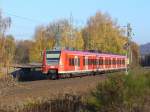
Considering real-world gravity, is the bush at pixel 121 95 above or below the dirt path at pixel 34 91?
above

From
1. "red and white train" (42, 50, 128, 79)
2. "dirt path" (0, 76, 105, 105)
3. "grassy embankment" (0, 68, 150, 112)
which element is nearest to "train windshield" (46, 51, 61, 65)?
"red and white train" (42, 50, 128, 79)

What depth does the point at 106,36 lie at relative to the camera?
342 feet

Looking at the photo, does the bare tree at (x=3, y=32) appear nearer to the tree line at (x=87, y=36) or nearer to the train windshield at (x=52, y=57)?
the train windshield at (x=52, y=57)

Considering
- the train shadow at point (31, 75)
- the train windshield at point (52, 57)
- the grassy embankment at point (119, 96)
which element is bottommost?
the train shadow at point (31, 75)

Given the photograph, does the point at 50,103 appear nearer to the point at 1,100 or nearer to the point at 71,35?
the point at 1,100

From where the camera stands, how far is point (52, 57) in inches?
1869

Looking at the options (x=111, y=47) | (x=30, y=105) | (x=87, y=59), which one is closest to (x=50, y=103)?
(x=30, y=105)

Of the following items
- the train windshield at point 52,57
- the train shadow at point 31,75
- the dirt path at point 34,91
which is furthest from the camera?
the train shadow at point 31,75

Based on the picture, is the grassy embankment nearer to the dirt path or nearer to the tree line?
the dirt path

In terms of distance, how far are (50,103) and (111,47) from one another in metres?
82.7

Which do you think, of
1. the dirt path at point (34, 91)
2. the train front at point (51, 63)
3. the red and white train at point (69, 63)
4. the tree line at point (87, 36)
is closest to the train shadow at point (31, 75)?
the red and white train at point (69, 63)

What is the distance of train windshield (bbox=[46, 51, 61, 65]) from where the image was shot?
154ft

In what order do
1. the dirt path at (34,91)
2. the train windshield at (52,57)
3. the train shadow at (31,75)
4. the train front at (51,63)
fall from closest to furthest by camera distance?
the dirt path at (34,91) < the train front at (51,63) < the train windshield at (52,57) < the train shadow at (31,75)

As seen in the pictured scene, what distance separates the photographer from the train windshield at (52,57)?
47062mm
